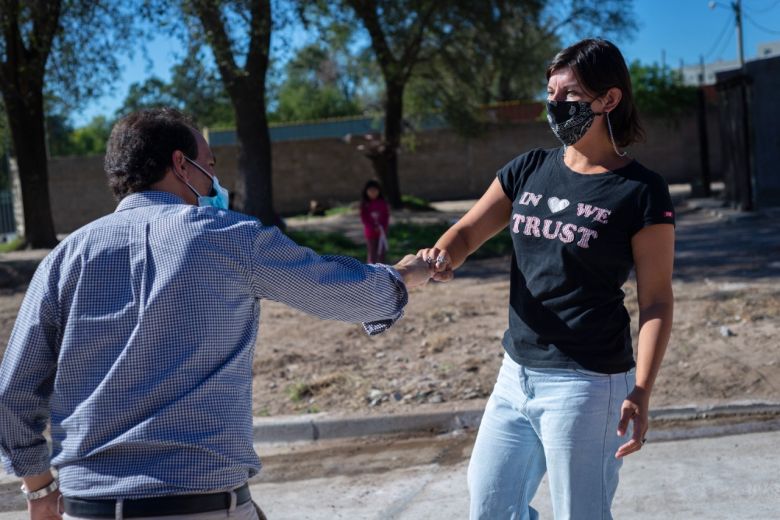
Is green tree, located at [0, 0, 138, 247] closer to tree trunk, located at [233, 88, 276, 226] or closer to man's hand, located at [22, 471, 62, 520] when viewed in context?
tree trunk, located at [233, 88, 276, 226]

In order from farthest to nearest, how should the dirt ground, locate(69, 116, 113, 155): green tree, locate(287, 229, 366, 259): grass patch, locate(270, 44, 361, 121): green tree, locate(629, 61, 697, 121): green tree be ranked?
locate(69, 116, 113, 155): green tree < locate(270, 44, 361, 121): green tree < locate(629, 61, 697, 121): green tree < locate(287, 229, 366, 259): grass patch < the dirt ground

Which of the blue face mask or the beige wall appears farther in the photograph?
the beige wall

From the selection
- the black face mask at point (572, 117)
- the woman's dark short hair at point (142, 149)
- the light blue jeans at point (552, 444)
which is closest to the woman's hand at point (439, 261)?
the light blue jeans at point (552, 444)

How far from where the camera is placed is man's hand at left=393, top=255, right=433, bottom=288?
3.06 metres

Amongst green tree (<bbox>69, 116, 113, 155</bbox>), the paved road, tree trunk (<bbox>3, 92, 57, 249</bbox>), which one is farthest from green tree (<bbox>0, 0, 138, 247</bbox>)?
green tree (<bbox>69, 116, 113, 155</bbox>)

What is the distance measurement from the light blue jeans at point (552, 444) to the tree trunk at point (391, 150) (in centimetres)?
2286

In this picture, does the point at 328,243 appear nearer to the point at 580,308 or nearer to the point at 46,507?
the point at 580,308

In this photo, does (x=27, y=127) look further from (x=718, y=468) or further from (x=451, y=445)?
(x=718, y=468)

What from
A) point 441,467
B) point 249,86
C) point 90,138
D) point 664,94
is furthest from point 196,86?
point 90,138

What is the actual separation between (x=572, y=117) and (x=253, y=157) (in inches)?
637

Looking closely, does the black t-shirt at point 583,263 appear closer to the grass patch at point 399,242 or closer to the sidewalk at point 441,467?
the sidewalk at point 441,467

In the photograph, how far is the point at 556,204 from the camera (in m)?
2.98

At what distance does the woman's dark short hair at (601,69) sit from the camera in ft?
9.73

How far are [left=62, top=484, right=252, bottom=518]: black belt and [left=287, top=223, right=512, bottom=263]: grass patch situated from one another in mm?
12582
